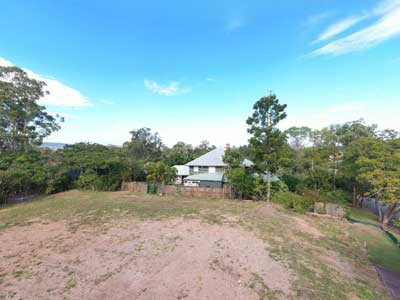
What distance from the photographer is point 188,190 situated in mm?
17156

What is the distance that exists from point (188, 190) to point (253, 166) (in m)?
6.80

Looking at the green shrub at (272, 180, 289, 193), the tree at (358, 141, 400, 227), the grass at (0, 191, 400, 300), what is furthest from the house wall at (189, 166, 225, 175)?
A: the tree at (358, 141, 400, 227)

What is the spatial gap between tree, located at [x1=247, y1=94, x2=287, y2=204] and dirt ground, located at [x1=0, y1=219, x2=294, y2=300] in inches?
298

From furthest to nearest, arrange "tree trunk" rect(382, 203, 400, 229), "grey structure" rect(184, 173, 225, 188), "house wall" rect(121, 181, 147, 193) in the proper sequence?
1. "grey structure" rect(184, 173, 225, 188)
2. "house wall" rect(121, 181, 147, 193)
3. "tree trunk" rect(382, 203, 400, 229)

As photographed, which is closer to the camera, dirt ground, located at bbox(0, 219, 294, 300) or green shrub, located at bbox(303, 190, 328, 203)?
dirt ground, located at bbox(0, 219, 294, 300)

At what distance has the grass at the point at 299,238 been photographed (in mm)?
4445

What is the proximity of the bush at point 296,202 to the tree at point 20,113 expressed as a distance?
25.7 metres

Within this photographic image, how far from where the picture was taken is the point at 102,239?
22.5 feet

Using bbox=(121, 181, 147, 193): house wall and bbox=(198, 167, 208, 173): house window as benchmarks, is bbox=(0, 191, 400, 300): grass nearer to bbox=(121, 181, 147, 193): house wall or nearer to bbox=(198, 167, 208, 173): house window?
bbox=(121, 181, 147, 193): house wall

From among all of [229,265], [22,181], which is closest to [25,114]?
[22,181]

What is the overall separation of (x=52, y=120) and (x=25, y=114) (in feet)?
8.71

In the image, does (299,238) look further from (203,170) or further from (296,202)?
(203,170)

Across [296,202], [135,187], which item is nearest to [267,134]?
[296,202]

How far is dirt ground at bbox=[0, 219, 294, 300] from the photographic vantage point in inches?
159
